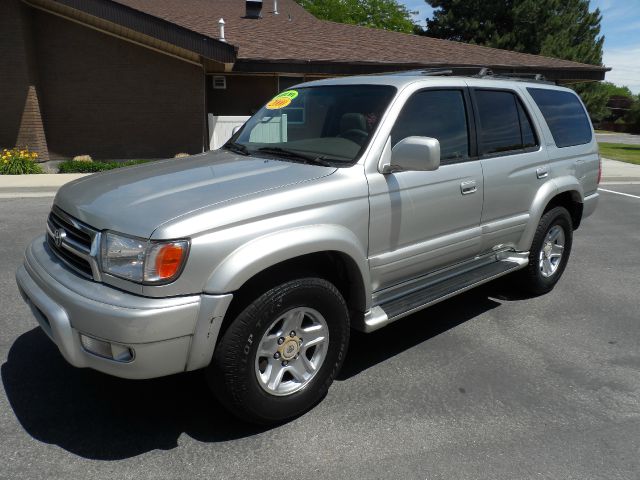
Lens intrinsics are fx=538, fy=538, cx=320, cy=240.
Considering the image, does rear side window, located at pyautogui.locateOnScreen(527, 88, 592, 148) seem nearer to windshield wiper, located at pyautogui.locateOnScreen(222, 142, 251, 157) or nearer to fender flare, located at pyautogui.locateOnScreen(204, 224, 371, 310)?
windshield wiper, located at pyautogui.locateOnScreen(222, 142, 251, 157)

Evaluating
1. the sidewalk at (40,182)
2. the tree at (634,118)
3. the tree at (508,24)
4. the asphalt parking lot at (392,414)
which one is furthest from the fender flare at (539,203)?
the tree at (634,118)

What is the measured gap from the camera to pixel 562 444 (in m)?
2.87

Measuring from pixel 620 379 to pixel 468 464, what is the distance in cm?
154

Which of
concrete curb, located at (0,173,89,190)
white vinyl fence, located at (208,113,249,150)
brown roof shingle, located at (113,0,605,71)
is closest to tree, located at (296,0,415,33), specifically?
brown roof shingle, located at (113,0,605,71)

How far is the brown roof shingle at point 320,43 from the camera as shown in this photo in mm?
15422

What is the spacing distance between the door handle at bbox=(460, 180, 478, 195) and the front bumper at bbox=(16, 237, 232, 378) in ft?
6.59

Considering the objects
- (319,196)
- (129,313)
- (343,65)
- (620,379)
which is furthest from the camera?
(343,65)

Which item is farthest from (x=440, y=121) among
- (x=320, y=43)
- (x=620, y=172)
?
(x=320, y=43)

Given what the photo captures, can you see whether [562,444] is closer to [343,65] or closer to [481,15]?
[343,65]

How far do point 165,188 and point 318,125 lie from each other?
4.34 feet

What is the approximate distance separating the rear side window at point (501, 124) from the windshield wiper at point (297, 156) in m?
1.41

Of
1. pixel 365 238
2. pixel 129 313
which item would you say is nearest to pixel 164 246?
pixel 129 313

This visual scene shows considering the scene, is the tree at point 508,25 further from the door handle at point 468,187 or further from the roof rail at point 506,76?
the door handle at point 468,187

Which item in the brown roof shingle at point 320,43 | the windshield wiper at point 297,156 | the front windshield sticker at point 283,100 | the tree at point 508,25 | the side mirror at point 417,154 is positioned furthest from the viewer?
the tree at point 508,25
